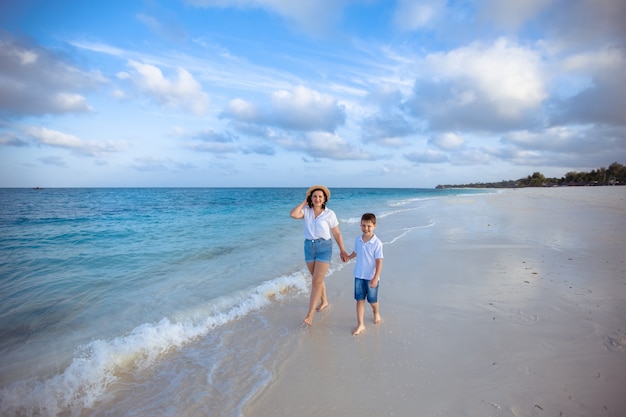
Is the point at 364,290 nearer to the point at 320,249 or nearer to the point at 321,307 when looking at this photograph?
the point at 320,249

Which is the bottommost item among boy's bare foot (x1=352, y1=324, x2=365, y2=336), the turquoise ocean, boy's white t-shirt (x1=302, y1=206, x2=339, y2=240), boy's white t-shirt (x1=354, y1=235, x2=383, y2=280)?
the turquoise ocean

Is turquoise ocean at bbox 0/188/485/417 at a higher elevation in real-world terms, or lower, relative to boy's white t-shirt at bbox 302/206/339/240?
lower

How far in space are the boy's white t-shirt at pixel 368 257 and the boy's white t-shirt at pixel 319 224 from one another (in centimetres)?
58

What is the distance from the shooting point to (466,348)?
12.4 ft

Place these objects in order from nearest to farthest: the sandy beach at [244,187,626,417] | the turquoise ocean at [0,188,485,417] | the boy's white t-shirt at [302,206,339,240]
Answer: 1. the sandy beach at [244,187,626,417]
2. the turquoise ocean at [0,188,485,417]
3. the boy's white t-shirt at [302,206,339,240]

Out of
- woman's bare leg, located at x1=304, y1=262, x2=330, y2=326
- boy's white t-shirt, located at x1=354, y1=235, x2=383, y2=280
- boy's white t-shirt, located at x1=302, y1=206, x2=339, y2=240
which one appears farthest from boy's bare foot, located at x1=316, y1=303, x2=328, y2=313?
boy's white t-shirt, located at x1=302, y1=206, x2=339, y2=240

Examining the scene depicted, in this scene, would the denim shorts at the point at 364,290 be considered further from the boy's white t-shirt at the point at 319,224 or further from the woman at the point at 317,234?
the boy's white t-shirt at the point at 319,224

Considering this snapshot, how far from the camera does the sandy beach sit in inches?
112

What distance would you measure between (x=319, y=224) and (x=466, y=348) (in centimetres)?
255

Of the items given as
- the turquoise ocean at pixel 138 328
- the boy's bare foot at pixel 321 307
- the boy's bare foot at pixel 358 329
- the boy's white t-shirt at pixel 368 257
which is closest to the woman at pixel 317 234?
the boy's white t-shirt at pixel 368 257

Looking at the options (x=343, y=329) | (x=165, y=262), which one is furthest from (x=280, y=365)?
(x=165, y=262)

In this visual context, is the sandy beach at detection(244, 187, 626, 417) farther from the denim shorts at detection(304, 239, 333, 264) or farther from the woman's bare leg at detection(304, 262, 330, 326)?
the denim shorts at detection(304, 239, 333, 264)

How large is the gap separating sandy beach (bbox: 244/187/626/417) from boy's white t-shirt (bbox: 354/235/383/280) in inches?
34.1

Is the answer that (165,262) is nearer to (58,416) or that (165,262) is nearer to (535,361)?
(58,416)
